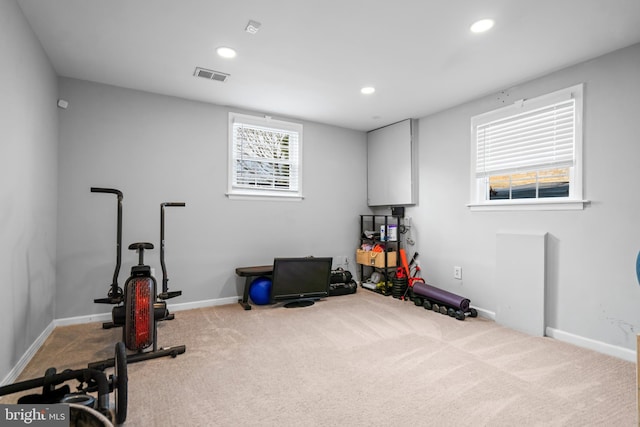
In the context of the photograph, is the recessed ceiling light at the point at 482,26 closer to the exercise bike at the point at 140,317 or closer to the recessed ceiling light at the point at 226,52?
the recessed ceiling light at the point at 226,52

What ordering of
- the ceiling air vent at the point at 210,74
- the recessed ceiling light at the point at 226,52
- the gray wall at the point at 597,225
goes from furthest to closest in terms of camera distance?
the ceiling air vent at the point at 210,74, the recessed ceiling light at the point at 226,52, the gray wall at the point at 597,225

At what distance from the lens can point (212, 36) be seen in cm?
246

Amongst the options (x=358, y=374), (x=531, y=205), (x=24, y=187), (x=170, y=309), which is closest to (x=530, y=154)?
(x=531, y=205)

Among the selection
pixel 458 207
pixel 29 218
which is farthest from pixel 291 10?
pixel 458 207

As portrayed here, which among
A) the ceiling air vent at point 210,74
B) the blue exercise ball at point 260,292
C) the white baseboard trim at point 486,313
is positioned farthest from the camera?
the blue exercise ball at point 260,292

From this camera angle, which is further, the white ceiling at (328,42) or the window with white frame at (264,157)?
the window with white frame at (264,157)

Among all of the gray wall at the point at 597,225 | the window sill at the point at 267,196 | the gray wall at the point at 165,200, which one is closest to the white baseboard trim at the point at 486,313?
the gray wall at the point at 597,225

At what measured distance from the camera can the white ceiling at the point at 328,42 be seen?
83.3 inches

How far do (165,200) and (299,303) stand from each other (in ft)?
6.80

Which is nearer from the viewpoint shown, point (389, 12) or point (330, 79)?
point (389, 12)

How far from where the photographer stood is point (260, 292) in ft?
12.7

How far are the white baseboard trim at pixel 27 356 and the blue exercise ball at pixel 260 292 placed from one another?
77.5 inches

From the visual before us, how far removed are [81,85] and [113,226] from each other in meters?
1.52

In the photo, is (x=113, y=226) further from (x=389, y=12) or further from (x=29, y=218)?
(x=389, y=12)
